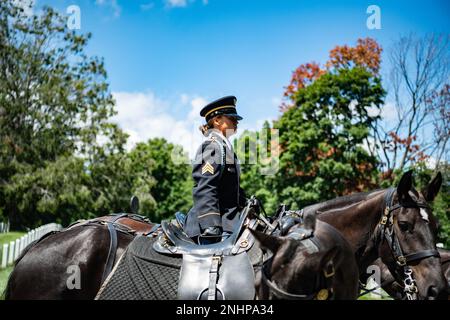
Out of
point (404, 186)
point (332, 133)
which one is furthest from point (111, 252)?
point (332, 133)

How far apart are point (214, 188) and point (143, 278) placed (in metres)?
1.01

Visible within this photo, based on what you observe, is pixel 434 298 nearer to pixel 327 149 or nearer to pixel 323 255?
pixel 323 255

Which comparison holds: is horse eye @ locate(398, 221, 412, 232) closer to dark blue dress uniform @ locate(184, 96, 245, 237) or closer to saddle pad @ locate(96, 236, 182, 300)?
dark blue dress uniform @ locate(184, 96, 245, 237)

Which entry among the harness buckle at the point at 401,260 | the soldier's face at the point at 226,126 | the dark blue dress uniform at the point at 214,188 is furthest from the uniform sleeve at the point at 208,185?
the harness buckle at the point at 401,260

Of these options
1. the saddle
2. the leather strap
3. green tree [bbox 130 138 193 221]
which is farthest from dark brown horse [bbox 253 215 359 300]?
green tree [bbox 130 138 193 221]

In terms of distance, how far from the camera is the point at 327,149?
2697 centimetres

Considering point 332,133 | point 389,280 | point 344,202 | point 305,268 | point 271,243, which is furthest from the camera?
point 332,133

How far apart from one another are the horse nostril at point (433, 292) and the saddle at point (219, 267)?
171 centimetres

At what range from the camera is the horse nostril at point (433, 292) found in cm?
401

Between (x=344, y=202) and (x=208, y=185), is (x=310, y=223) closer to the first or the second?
(x=208, y=185)

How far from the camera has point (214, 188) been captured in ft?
12.9

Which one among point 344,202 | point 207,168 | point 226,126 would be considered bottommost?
point 344,202
